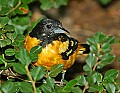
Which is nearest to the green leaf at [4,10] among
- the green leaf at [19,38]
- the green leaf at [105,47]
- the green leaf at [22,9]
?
the green leaf at [22,9]

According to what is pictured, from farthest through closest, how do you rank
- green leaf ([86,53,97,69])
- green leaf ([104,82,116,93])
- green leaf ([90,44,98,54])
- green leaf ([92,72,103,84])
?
1. green leaf ([90,44,98,54])
2. green leaf ([86,53,97,69])
3. green leaf ([92,72,103,84])
4. green leaf ([104,82,116,93])

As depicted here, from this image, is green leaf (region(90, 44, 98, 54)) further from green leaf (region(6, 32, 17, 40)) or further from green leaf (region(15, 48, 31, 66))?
green leaf (region(15, 48, 31, 66))


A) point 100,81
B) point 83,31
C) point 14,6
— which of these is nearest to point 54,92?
point 100,81

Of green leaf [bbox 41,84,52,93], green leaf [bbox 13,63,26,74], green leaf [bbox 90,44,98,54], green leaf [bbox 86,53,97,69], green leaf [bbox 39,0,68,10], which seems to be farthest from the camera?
green leaf [bbox 39,0,68,10]

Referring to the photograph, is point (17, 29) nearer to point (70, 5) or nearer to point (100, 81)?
point (100, 81)

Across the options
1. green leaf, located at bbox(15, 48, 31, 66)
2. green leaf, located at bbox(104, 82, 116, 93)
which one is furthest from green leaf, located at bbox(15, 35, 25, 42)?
green leaf, located at bbox(104, 82, 116, 93)

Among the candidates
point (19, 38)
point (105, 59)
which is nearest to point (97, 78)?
point (105, 59)
